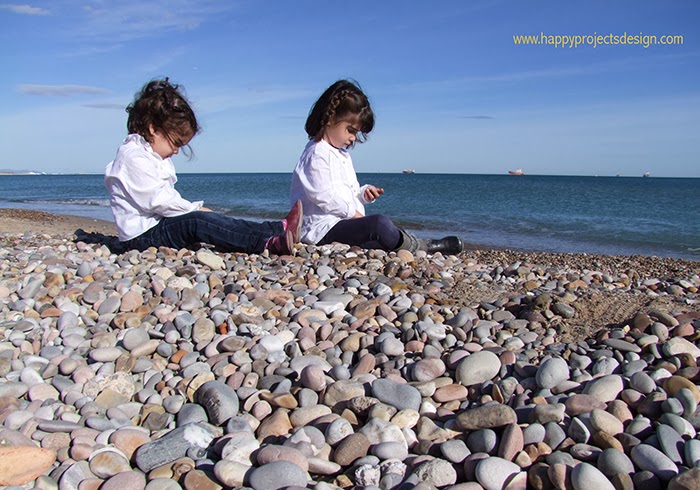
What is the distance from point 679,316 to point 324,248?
2582 mm

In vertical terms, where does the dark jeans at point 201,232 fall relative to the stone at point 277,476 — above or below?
above

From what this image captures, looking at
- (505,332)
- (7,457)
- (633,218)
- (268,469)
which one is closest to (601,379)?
(505,332)

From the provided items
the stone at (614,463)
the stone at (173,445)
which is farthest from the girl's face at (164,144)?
the stone at (614,463)

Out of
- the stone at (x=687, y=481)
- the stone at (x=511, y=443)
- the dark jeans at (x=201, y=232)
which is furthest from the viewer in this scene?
the dark jeans at (x=201, y=232)

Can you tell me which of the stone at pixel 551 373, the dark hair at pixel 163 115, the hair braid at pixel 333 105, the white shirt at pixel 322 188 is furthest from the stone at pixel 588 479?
the dark hair at pixel 163 115

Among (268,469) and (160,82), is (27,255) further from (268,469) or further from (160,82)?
(268,469)

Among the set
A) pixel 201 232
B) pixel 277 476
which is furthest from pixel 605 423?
pixel 201 232

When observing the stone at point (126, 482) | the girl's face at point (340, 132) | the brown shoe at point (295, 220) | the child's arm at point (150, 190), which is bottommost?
the stone at point (126, 482)

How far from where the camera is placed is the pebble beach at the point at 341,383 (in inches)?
65.6

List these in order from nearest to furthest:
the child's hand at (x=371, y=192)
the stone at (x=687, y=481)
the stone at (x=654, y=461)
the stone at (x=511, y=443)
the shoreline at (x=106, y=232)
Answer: the stone at (x=687, y=481) < the stone at (x=654, y=461) < the stone at (x=511, y=443) < the child's hand at (x=371, y=192) < the shoreline at (x=106, y=232)

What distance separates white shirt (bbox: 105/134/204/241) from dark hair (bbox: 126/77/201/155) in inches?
5.4

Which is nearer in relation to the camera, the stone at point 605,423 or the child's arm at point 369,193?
the stone at point 605,423

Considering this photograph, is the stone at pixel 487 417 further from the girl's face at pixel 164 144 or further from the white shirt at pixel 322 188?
the girl's face at pixel 164 144

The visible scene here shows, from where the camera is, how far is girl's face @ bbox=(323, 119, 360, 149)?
15.8 feet
